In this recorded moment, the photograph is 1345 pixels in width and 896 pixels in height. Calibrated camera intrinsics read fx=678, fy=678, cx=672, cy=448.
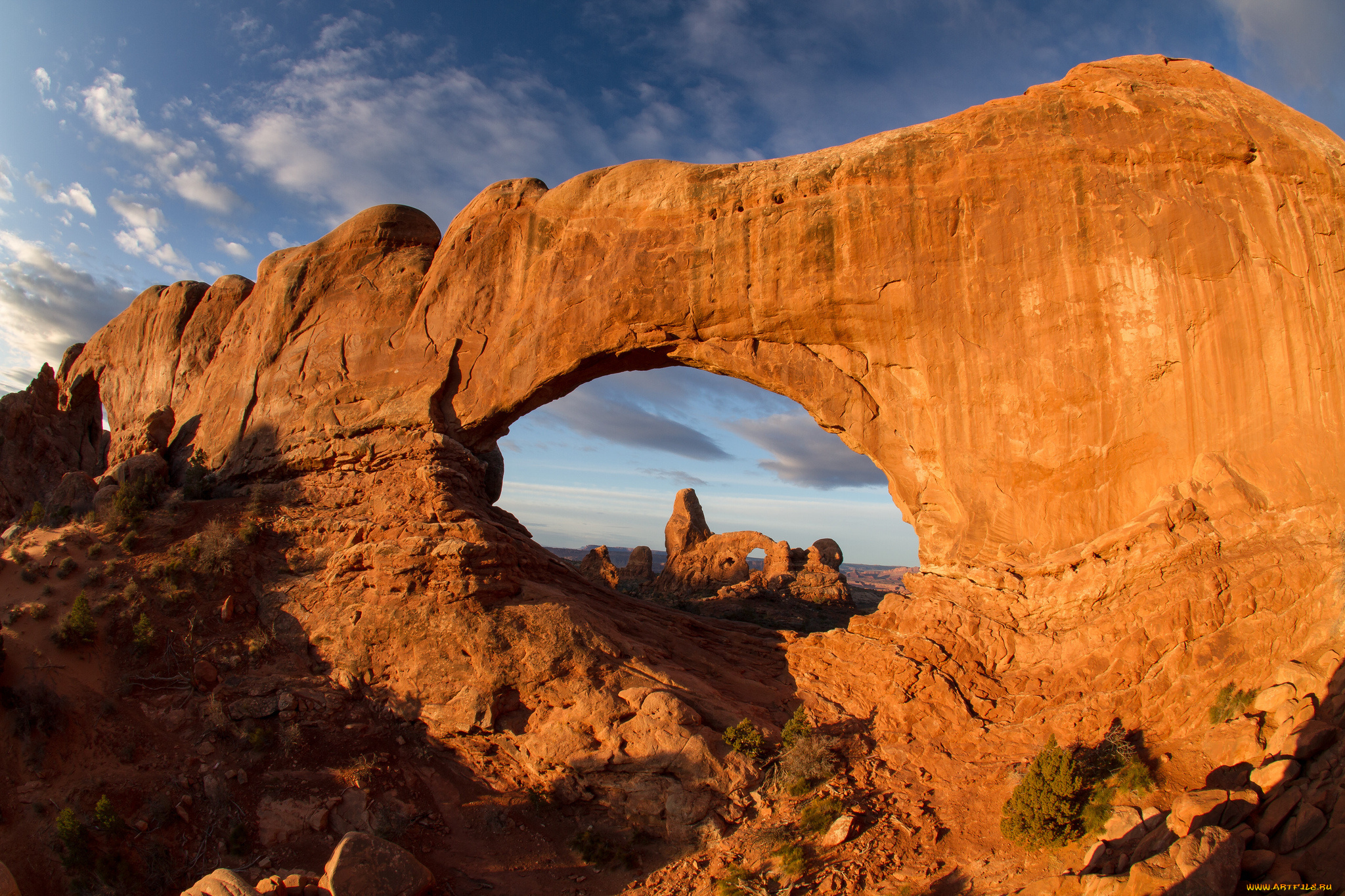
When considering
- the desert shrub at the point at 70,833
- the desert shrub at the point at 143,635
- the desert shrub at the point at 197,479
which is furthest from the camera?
the desert shrub at the point at 197,479

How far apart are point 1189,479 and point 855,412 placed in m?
5.97

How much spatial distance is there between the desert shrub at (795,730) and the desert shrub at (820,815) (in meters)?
1.31

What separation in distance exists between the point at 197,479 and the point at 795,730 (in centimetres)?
1637

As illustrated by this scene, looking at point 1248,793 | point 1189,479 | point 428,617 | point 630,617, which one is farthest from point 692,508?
point 1248,793

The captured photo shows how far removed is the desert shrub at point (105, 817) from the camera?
35.0ft

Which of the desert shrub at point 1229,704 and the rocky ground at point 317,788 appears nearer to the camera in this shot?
the desert shrub at point 1229,704

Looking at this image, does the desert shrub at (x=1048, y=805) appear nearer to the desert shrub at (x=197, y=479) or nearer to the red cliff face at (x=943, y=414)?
the red cliff face at (x=943, y=414)

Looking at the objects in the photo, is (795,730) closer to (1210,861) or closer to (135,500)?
(1210,861)

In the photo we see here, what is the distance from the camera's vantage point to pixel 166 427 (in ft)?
66.7

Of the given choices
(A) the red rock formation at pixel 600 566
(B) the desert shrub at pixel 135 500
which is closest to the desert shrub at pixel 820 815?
(B) the desert shrub at pixel 135 500

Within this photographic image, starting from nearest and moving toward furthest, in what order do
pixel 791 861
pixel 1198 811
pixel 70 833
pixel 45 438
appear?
pixel 1198 811, pixel 791 861, pixel 70 833, pixel 45 438

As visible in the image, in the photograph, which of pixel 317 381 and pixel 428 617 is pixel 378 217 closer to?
pixel 317 381

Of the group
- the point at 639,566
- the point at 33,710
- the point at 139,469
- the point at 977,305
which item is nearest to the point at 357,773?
the point at 33,710

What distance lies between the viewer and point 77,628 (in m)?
13.1
